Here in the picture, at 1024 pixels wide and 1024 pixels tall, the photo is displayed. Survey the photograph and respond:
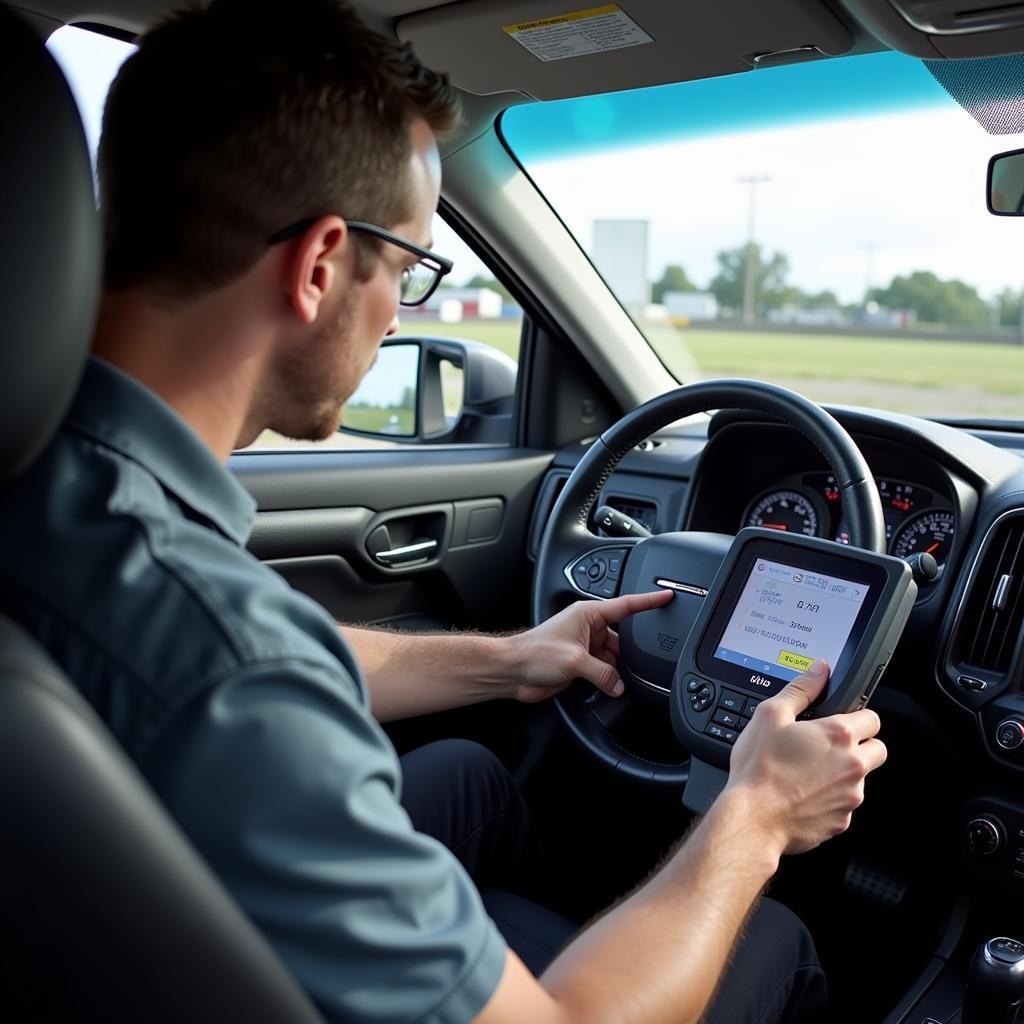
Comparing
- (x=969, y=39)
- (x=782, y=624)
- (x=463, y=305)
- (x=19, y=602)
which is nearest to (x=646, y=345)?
(x=463, y=305)

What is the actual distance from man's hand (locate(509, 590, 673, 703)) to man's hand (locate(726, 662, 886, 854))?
0.54 m

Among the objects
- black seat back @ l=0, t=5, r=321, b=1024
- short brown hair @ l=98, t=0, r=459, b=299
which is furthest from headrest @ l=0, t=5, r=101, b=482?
short brown hair @ l=98, t=0, r=459, b=299

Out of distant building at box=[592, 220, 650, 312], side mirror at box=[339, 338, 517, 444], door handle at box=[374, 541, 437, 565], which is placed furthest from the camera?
side mirror at box=[339, 338, 517, 444]

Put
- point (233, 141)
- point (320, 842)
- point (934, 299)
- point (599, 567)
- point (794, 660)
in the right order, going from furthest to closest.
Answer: point (934, 299) → point (599, 567) → point (794, 660) → point (233, 141) → point (320, 842)

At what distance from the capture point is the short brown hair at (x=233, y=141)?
45.9 inches

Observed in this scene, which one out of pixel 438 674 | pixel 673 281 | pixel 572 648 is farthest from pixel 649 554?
pixel 673 281

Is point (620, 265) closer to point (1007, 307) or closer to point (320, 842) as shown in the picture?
point (320, 842)

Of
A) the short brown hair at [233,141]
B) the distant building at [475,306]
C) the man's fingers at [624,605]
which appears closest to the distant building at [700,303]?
the distant building at [475,306]

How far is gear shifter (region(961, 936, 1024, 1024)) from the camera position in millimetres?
1783

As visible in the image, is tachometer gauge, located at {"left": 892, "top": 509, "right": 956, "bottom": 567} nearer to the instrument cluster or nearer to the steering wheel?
the instrument cluster

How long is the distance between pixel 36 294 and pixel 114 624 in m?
0.26

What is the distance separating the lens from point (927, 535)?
2473 mm

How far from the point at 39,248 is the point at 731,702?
1238 millimetres

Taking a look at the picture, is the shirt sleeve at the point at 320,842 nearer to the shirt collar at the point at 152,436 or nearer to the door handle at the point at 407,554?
the shirt collar at the point at 152,436
